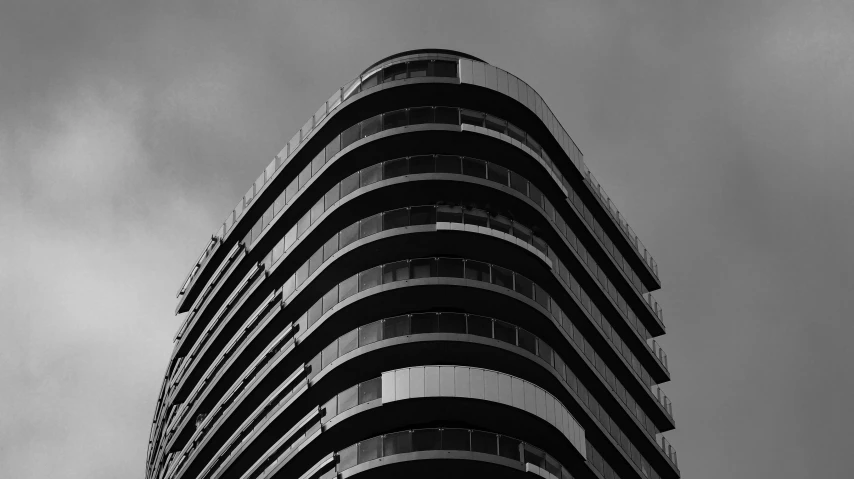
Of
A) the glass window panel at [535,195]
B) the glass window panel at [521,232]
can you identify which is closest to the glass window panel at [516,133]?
the glass window panel at [535,195]

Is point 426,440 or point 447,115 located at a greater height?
point 447,115

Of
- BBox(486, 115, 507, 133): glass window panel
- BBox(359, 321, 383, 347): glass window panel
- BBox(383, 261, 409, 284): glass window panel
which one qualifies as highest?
BBox(486, 115, 507, 133): glass window panel

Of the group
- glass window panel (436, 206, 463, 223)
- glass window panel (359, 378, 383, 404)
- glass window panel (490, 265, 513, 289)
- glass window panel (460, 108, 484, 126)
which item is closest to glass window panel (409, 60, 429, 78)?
glass window panel (460, 108, 484, 126)

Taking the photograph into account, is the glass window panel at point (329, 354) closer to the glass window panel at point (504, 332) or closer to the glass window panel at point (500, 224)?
the glass window panel at point (504, 332)

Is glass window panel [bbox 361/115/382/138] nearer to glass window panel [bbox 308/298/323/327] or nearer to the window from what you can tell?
glass window panel [bbox 308/298/323/327]

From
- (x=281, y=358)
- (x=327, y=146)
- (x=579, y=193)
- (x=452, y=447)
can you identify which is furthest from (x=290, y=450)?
(x=579, y=193)

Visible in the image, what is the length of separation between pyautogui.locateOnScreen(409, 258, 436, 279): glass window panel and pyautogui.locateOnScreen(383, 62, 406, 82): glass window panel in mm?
10439

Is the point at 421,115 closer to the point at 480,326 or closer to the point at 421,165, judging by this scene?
the point at 421,165

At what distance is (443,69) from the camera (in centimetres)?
7788

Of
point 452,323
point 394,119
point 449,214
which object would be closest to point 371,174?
point 394,119

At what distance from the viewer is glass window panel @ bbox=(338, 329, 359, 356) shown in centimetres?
7131

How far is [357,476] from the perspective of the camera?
66938mm

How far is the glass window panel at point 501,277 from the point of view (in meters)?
72.8

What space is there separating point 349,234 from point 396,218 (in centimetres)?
264
